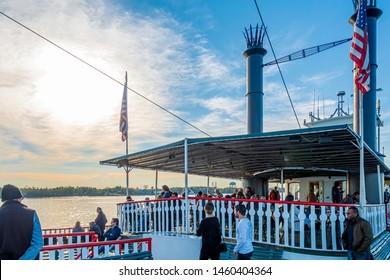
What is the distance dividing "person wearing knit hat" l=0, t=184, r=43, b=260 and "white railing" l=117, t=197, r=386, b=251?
4466 millimetres

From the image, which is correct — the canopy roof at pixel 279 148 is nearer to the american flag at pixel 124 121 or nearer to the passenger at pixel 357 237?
the passenger at pixel 357 237

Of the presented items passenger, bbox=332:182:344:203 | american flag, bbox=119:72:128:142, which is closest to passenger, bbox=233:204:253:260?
american flag, bbox=119:72:128:142

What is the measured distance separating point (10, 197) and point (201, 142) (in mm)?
4809

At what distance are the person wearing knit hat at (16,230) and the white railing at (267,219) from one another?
4466 millimetres

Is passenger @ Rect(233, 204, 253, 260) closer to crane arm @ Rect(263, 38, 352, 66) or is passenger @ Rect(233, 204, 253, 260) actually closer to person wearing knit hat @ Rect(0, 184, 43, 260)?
person wearing knit hat @ Rect(0, 184, 43, 260)

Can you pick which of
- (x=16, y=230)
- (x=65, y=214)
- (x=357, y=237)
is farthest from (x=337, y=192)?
(x=65, y=214)

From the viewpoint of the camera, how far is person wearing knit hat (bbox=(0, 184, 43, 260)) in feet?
12.3

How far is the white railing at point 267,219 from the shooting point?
6709 mm

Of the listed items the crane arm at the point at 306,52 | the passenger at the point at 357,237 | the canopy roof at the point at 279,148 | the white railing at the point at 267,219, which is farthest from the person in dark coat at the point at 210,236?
the crane arm at the point at 306,52

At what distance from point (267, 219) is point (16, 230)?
479cm

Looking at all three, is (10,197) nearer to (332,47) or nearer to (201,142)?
(201,142)

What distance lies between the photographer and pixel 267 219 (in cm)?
698

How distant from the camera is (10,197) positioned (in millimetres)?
3824
